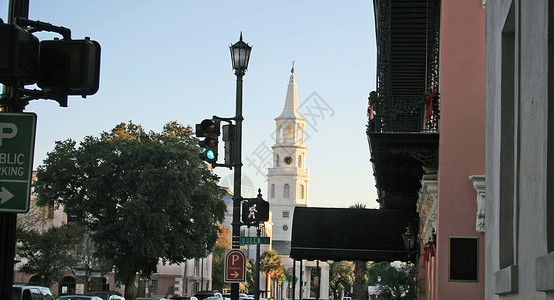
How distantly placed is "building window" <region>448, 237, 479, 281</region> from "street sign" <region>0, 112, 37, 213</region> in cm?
1149

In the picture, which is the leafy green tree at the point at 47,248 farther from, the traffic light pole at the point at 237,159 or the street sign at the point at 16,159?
the street sign at the point at 16,159

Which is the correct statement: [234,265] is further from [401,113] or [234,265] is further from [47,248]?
[47,248]

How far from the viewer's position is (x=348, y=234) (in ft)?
91.1

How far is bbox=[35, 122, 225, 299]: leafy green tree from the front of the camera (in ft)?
157

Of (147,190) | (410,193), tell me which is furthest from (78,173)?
(410,193)

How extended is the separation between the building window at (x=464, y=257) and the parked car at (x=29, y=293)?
12.0 meters

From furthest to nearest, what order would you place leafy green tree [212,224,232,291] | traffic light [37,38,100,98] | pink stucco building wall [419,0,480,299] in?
leafy green tree [212,224,232,291] → pink stucco building wall [419,0,480,299] → traffic light [37,38,100,98]

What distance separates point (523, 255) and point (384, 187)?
17.5 metres

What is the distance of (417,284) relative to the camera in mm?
25203

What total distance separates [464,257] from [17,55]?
11.9 metres

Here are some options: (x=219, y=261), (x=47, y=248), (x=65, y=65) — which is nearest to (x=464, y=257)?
(x=65, y=65)

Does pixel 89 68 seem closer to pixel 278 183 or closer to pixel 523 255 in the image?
pixel 523 255

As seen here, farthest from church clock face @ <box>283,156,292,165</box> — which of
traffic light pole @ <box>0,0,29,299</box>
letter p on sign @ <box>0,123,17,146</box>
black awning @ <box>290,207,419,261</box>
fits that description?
letter p on sign @ <box>0,123,17,146</box>

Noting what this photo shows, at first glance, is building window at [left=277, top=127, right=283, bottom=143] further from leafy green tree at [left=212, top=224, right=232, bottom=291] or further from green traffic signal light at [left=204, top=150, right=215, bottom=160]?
green traffic signal light at [left=204, top=150, right=215, bottom=160]
